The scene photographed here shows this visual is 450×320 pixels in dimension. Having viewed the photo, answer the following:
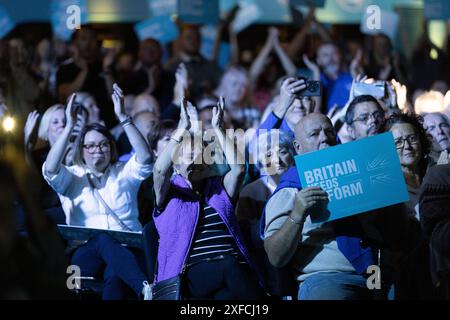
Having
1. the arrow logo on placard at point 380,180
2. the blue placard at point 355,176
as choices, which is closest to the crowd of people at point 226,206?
the blue placard at point 355,176

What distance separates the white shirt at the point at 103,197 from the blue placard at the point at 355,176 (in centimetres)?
131

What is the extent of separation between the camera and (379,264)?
6242mm

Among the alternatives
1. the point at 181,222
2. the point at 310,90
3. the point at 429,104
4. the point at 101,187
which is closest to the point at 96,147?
the point at 101,187

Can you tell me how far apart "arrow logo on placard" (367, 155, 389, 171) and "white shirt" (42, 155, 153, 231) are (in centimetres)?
151

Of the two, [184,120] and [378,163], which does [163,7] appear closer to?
[184,120]

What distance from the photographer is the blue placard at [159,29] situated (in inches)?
419

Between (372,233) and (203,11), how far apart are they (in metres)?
4.75

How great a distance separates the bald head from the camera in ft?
21.0

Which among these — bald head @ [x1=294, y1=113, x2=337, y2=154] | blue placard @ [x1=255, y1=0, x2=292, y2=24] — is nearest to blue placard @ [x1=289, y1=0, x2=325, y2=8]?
blue placard @ [x1=255, y1=0, x2=292, y2=24]

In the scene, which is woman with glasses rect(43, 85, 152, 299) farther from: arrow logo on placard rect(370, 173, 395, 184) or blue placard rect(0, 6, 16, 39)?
blue placard rect(0, 6, 16, 39)

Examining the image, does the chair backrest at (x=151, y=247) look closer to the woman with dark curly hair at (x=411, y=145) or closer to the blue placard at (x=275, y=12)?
the woman with dark curly hair at (x=411, y=145)

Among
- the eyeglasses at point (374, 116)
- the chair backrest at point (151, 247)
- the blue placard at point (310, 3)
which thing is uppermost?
the blue placard at point (310, 3)
